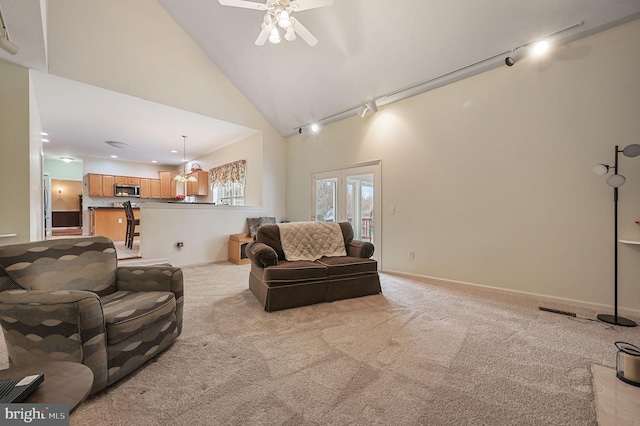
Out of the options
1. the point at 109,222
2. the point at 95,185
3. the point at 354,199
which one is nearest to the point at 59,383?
the point at 354,199

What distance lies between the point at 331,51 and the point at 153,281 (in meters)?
3.94

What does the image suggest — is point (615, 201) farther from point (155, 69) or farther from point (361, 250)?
point (155, 69)

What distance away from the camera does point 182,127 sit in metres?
5.54

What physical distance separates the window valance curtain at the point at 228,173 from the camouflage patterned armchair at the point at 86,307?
Result: 4.64 meters

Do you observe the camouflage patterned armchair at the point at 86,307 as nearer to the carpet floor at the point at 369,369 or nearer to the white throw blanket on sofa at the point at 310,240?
the carpet floor at the point at 369,369

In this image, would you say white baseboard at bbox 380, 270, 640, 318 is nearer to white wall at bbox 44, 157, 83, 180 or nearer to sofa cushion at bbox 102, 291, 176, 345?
sofa cushion at bbox 102, 291, 176, 345

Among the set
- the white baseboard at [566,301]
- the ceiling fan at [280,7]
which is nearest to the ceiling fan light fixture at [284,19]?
the ceiling fan at [280,7]

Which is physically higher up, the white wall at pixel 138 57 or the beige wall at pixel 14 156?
the white wall at pixel 138 57

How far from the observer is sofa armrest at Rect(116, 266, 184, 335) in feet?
6.76

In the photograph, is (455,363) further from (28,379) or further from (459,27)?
(459,27)

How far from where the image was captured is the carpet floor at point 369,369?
1.35 m

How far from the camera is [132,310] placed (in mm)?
1629

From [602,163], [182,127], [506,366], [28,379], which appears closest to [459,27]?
[602,163]

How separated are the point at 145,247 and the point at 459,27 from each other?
5851 millimetres
